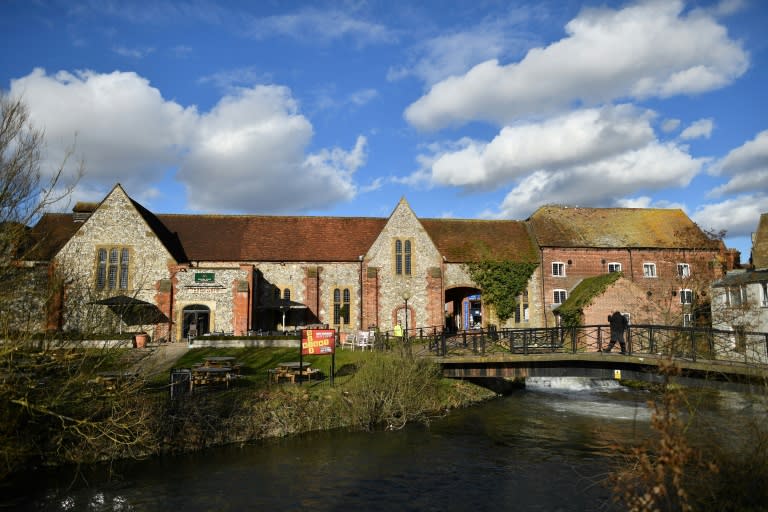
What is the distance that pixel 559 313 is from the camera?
1457 inches

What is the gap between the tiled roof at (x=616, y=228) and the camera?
134 feet

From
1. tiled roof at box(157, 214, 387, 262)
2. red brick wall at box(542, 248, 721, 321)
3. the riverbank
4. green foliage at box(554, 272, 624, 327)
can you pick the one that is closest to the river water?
the riverbank

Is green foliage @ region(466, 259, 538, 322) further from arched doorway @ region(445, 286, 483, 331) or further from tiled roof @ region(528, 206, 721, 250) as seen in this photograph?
arched doorway @ region(445, 286, 483, 331)

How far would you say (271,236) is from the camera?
38375 millimetres

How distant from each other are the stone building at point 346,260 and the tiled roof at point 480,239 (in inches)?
3.8

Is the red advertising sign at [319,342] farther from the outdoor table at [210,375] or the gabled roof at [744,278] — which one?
the gabled roof at [744,278]

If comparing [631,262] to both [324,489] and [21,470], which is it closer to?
[324,489]

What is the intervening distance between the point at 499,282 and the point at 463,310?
7.41m

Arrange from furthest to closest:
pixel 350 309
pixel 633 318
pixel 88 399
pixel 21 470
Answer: pixel 350 309 → pixel 633 318 → pixel 21 470 → pixel 88 399

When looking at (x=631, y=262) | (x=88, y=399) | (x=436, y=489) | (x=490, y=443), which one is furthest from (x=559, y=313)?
(x=88, y=399)

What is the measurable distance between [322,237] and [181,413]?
21.7 m

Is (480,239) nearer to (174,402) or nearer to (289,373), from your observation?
(289,373)

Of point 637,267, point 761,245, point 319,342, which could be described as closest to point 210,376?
point 319,342

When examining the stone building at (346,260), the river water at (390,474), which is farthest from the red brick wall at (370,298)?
the river water at (390,474)
